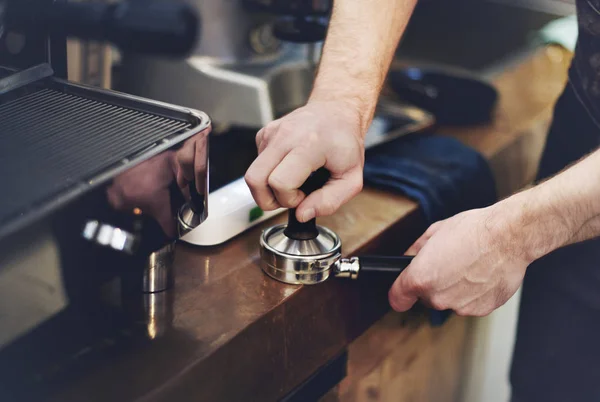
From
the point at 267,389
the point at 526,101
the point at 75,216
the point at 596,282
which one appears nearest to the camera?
the point at 75,216

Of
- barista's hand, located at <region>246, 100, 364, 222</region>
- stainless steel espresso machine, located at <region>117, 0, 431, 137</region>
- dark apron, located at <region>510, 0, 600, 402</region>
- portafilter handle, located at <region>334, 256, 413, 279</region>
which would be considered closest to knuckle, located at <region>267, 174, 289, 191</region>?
barista's hand, located at <region>246, 100, 364, 222</region>

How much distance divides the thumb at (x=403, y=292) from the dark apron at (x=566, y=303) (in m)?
0.45

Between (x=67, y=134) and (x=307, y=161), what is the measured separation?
0.25m

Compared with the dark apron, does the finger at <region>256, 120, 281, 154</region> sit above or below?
above

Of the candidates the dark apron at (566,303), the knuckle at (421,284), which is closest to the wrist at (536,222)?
the knuckle at (421,284)

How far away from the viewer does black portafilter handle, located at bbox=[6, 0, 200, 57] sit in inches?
23.5

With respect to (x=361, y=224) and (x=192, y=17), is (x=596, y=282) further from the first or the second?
(x=192, y=17)

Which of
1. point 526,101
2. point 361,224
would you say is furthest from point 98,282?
point 526,101

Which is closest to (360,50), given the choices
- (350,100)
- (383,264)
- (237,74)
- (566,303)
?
(350,100)

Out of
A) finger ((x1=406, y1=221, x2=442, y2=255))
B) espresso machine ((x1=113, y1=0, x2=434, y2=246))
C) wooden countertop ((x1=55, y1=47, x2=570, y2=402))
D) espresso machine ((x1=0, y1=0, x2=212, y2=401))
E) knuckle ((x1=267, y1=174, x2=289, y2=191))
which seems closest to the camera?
espresso machine ((x1=0, y1=0, x2=212, y2=401))

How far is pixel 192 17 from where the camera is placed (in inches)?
24.6

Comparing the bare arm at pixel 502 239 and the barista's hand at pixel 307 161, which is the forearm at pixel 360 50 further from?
the bare arm at pixel 502 239

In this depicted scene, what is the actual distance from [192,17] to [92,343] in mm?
306

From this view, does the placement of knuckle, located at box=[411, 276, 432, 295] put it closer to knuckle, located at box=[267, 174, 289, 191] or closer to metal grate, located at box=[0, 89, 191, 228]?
knuckle, located at box=[267, 174, 289, 191]
